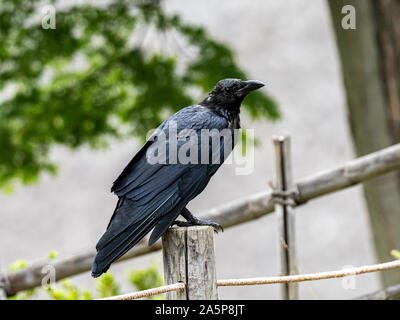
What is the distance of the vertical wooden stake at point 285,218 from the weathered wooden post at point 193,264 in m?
1.24

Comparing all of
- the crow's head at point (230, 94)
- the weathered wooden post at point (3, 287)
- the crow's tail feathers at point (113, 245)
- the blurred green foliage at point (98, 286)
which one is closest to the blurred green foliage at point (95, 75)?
the blurred green foliage at point (98, 286)

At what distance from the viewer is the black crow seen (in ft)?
7.43

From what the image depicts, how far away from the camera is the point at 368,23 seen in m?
4.80

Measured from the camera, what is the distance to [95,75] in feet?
16.8

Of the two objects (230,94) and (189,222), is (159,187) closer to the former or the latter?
(189,222)

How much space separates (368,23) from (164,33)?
1550mm

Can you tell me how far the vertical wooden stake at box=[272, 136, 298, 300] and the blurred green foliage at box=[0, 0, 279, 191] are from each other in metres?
1.25

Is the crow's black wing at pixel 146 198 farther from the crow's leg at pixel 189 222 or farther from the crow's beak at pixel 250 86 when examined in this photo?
the crow's beak at pixel 250 86

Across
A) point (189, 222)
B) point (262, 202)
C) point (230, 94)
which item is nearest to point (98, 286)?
point (262, 202)

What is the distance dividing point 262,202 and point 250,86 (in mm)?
867

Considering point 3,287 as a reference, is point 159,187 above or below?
above

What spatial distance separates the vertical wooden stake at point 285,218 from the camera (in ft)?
11.3

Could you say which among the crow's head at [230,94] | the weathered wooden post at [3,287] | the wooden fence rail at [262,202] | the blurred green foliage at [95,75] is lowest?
the weathered wooden post at [3,287]
